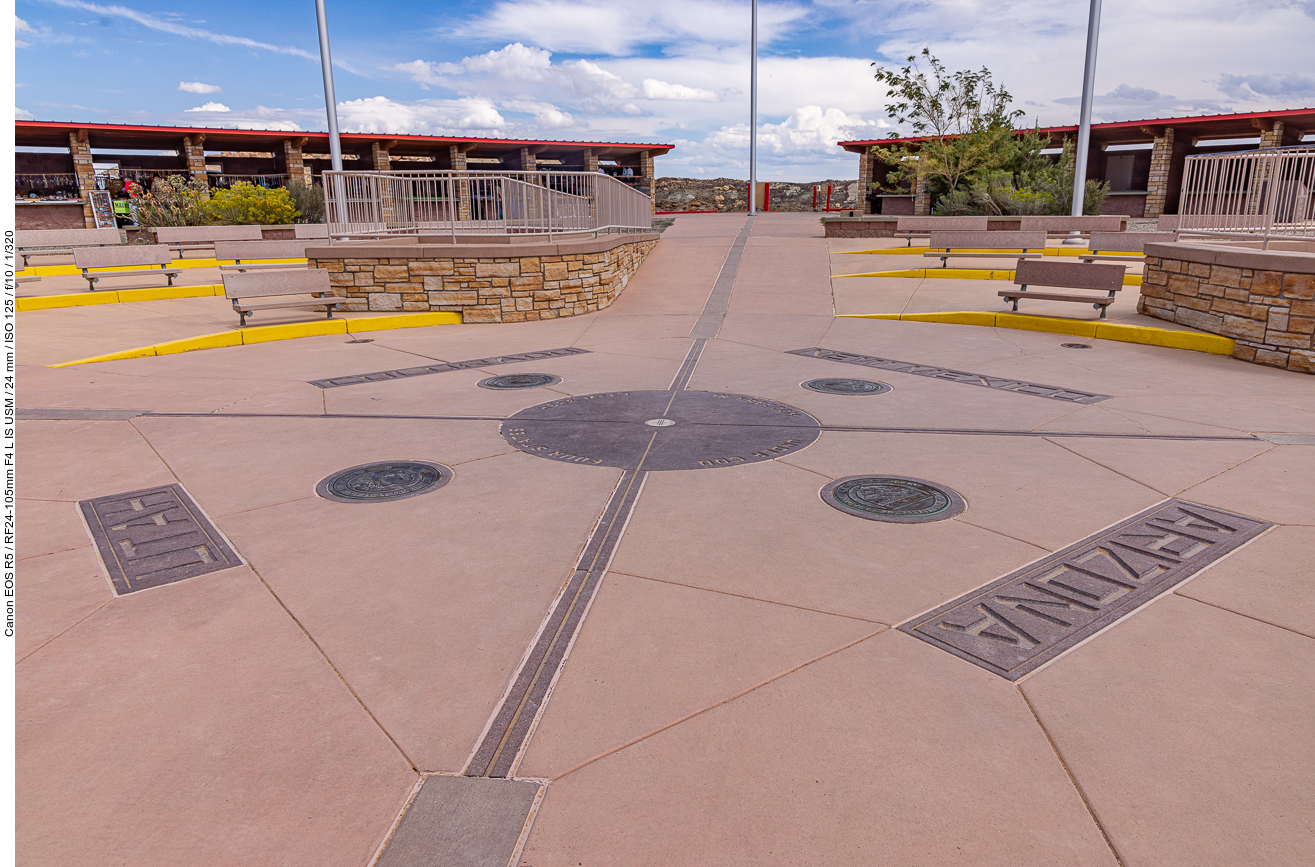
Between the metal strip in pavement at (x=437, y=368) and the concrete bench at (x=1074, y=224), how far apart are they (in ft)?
47.1

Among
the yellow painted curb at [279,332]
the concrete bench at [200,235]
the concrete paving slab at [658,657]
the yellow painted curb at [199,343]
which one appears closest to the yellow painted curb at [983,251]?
the yellow painted curb at [279,332]

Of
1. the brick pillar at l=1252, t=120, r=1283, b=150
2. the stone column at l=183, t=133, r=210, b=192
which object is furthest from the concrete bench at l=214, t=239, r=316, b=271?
the brick pillar at l=1252, t=120, r=1283, b=150

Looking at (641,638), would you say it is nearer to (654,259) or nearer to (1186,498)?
(1186,498)

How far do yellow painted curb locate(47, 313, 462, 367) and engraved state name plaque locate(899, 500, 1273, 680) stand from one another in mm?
9907

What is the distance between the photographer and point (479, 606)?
349cm

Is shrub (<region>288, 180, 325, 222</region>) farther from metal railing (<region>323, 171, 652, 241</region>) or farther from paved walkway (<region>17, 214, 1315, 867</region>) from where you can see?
paved walkway (<region>17, 214, 1315, 867</region>)

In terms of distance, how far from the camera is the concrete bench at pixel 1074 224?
18781 mm

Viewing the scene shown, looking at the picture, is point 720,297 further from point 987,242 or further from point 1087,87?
point 1087,87

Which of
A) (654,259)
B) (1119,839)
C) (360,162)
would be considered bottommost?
(1119,839)

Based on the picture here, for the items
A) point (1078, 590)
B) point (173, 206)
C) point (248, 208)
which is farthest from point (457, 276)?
point (173, 206)

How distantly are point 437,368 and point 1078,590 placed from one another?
7011 mm

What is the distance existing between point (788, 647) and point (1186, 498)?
3.00 m

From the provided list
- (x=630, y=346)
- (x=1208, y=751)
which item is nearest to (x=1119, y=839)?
(x=1208, y=751)

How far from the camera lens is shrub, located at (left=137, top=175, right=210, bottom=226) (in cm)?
2359
